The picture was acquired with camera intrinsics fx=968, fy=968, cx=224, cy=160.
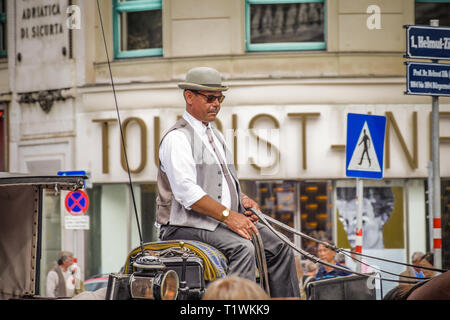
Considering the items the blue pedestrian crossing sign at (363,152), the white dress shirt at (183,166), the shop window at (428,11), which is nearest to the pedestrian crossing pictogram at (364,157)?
the blue pedestrian crossing sign at (363,152)

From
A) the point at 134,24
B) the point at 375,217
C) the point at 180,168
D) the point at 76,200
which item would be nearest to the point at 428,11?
the point at 134,24

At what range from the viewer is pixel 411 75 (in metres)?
→ 6.21

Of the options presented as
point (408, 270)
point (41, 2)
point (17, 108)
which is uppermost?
point (41, 2)

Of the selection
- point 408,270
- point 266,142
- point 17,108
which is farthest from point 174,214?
point 266,142

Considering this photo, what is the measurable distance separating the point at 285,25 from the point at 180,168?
534 cm

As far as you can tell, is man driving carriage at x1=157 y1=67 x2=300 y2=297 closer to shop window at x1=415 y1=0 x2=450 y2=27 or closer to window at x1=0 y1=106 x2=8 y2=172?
window at x1=0 y1=106 x2=8 y2=172

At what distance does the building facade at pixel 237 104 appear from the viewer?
5.99 meters

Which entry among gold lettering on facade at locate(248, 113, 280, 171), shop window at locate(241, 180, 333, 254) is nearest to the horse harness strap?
gold lettering on facade at locate(248, 113, 280, 171)

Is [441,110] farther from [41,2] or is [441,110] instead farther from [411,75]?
[41,2]

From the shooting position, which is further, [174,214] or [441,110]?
[441,110]

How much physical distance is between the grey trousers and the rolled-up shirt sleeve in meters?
0.17

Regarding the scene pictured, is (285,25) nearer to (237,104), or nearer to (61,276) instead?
(237,104)

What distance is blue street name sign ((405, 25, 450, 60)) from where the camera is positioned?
18.8 feet
